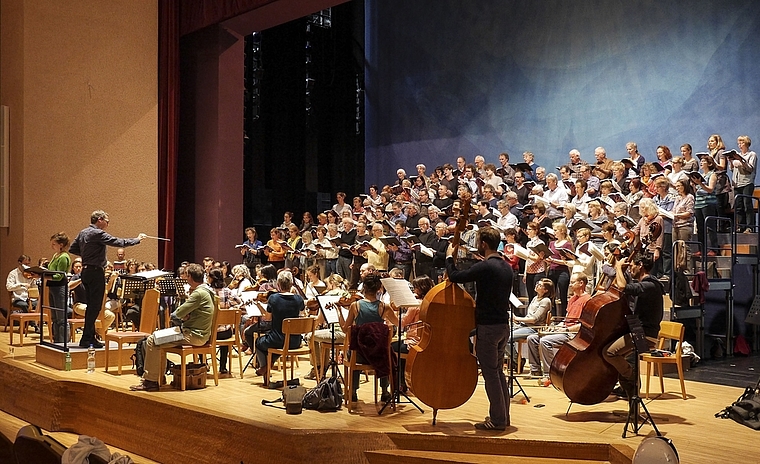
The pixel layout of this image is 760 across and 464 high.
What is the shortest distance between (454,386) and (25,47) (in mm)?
8324

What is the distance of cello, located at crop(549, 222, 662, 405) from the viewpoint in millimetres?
5230

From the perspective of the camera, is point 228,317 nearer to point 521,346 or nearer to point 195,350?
point 195,350

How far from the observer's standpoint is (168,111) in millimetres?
11906

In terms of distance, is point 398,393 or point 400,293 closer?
point 400,293

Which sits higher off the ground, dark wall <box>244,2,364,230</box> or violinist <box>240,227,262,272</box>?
dark wall <box>244,2,364,230</box>

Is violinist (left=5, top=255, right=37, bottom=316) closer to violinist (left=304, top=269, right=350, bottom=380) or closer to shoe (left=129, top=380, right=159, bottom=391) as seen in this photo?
shoe (left=129, top=380, right=159, bottom=391)

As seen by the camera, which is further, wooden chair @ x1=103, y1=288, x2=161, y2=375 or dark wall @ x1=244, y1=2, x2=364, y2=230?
dark wall @ x1=244, y1=2, x2=364, y2=230

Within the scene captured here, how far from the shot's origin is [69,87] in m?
11.1

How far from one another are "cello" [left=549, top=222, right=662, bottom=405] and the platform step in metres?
0.62

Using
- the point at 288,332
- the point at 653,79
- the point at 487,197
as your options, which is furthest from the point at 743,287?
the point at 288,332

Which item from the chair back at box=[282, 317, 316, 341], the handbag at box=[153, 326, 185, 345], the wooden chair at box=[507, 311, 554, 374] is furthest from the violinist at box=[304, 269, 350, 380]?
the wooden chair at box=[507, 311, 554, 374]

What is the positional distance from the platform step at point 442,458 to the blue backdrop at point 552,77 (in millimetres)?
7419

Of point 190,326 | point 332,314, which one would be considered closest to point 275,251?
point 190,326

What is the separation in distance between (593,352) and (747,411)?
1212 millimetres
